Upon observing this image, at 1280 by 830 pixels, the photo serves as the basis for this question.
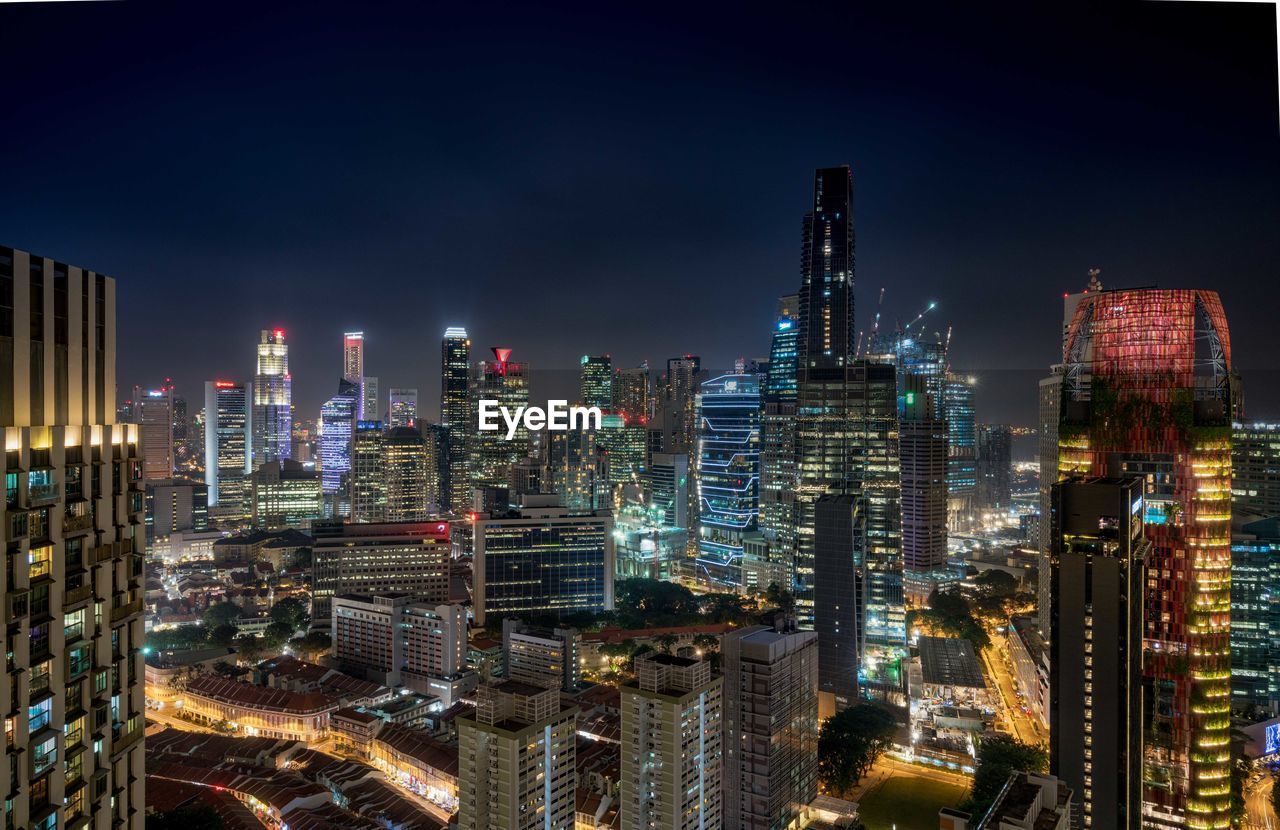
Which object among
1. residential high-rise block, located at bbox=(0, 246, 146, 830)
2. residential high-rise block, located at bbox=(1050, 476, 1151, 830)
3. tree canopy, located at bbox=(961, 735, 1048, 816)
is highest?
residential high-rise block, located at bbox=(0, 246, 146, 830)

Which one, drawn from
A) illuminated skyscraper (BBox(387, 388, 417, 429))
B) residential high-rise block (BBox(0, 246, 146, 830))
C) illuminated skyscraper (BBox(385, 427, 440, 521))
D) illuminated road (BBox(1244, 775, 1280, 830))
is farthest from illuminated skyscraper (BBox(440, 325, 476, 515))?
residential high-rise block (BBox(0, 246, 146, 830))

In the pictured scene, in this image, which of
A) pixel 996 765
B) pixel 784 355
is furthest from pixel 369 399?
pixel 996 765

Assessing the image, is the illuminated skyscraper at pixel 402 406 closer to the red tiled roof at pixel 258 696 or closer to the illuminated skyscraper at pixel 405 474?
the illuminated skyscraper at pixel 405 474

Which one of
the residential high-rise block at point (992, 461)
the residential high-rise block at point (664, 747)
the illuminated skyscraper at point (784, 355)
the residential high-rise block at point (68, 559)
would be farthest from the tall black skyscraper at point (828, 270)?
the residential high-rise block at point (68, 559)

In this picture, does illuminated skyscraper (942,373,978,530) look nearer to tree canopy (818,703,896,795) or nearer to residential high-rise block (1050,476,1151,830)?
tree canopy (818,703,896,795)

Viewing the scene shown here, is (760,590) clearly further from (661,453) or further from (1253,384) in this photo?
(1253,384)
